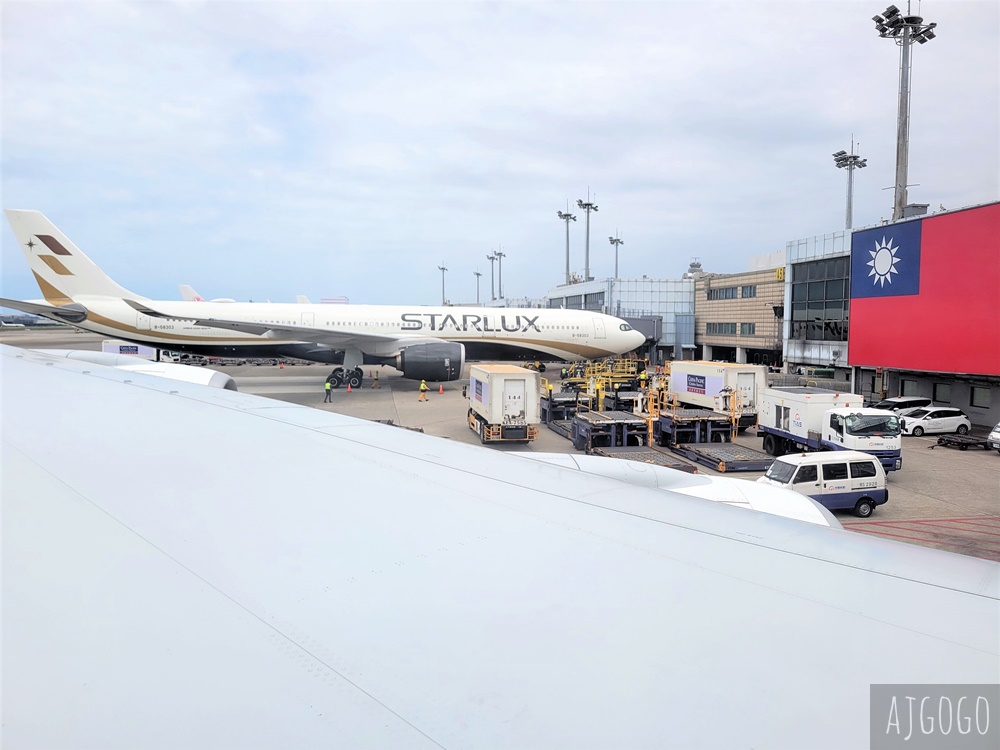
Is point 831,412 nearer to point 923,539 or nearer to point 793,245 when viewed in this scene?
point 923,539

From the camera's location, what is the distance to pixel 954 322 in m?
18.7

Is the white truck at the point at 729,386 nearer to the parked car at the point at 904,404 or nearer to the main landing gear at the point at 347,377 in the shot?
the parked car at the point at 904,404

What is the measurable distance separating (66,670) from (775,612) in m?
1.82

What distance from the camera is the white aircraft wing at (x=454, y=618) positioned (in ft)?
4.01

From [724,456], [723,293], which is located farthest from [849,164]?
[724,456]

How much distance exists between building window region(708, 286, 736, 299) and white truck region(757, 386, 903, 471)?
22549 millimetres

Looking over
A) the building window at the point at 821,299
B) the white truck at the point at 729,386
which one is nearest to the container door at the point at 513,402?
the white truck at the point at 729,386

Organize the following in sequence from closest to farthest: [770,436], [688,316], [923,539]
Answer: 1. [923,539]
2. [770,436]
3. [688,316]

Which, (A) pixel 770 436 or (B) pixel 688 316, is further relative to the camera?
(B) pixel 688 316

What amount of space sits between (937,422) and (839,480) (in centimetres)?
1094

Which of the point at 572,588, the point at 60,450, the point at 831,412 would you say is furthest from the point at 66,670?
the point at 831,412

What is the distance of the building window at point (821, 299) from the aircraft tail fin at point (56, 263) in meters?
31.5

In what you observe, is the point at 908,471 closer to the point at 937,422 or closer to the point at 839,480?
the point at 839,480

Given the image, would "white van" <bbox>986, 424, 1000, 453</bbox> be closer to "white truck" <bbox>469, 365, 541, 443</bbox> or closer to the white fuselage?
"white truck" <bbox>469, 365, 541, 443</bbox>
